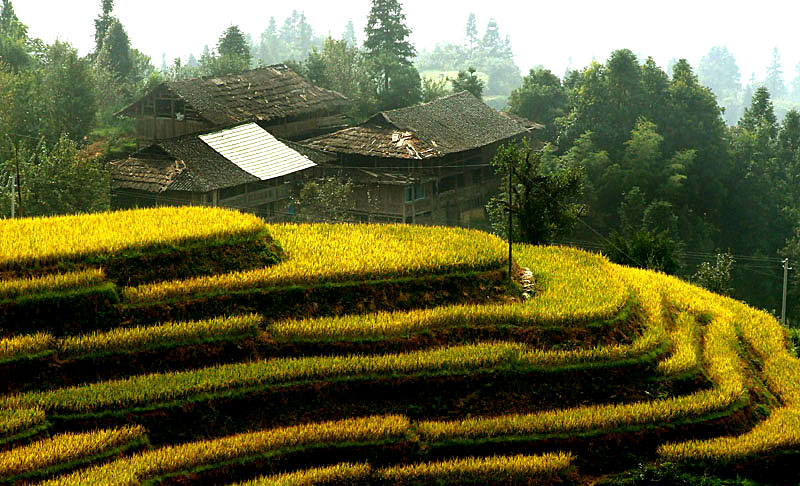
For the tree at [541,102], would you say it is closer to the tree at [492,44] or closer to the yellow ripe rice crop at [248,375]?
the yellow ripe rice crop at [248,375]

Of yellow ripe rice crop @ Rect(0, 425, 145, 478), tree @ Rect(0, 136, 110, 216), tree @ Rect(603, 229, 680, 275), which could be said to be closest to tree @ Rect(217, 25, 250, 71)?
tree @ Rect(0, 136, 110, 216)

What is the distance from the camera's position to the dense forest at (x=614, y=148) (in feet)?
106

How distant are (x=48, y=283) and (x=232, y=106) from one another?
960 inches

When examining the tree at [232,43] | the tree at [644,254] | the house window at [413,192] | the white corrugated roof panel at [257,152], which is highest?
the tree at [232,43]

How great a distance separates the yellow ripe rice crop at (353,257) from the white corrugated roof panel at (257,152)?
1229 centimetres

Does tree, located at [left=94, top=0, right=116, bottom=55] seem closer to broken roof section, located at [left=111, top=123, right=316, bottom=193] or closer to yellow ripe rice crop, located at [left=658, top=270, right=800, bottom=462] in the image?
broken roof section, located at [left=111, top=123, right=316, bottom=193]

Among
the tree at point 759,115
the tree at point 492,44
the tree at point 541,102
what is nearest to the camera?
the tree at point 759,115

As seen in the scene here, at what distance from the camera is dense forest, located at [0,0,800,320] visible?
106 ft

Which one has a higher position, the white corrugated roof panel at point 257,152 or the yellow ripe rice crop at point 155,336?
the white corrugated roof panel at point 257,152

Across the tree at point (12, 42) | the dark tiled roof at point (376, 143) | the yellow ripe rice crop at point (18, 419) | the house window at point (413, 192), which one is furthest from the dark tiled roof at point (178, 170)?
the yellow ripe rice crop at point (18, 419)

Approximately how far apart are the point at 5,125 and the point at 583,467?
32.2 metres

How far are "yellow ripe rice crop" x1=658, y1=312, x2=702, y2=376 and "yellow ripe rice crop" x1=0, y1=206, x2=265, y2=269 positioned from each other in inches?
314

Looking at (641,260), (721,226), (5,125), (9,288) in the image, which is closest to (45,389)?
(9,288)

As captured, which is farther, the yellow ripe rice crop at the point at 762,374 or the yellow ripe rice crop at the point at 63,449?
the yellow ripe rice crop at the point at 762,374
